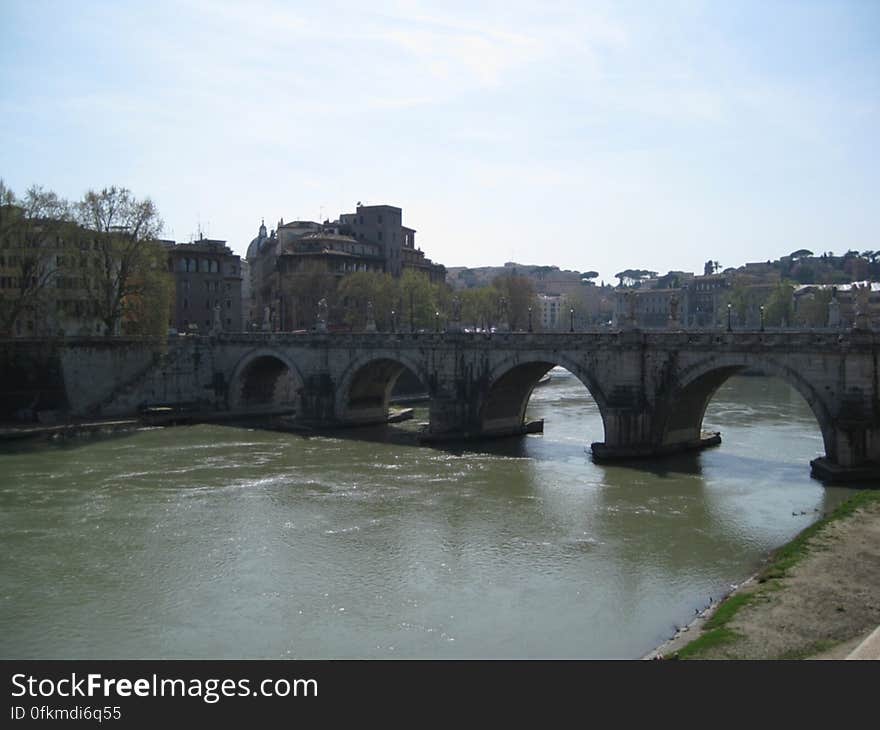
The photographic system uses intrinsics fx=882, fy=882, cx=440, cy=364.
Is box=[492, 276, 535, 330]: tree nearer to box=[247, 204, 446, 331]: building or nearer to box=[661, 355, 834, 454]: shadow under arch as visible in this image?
box=[247, 204, 446, 331]: building

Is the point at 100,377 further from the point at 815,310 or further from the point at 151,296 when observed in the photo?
the point at 815,310

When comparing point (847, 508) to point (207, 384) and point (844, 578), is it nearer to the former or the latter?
point (844, 578)

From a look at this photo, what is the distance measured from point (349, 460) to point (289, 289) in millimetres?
37689

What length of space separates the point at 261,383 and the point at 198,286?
17.2 metres

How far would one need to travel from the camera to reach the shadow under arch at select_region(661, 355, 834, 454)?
2872 centimetres

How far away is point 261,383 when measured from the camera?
52.8 metres

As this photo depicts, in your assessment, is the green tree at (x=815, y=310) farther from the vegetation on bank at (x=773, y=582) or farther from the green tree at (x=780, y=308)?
the vegetation on bank at (x=773, y=582)

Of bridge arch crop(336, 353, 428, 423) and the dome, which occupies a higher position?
the dome

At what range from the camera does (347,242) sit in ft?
Result: 252

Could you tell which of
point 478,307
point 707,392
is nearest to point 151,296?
point 707,392

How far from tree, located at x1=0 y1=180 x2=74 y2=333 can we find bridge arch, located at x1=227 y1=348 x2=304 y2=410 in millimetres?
A: 11072

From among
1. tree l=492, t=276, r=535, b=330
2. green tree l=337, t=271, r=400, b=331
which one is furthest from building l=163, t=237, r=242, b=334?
tree l=492, t=276, r=535, b=330

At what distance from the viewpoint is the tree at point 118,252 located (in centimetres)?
4853
